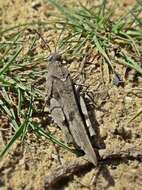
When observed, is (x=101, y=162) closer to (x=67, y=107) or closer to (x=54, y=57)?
(x=67, y=107)

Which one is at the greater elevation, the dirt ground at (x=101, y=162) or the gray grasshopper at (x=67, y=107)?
the gray grasshopper at (x=67, y=107)

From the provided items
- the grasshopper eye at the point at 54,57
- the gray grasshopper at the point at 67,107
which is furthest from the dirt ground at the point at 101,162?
the grasshopper eye at the point at 54,57

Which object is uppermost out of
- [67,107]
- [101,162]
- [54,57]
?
[54,57]

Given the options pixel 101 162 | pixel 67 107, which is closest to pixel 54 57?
pixel 67 107

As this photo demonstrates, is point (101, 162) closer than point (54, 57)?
Yes

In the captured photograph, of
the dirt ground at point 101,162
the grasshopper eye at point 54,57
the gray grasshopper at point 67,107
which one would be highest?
the grasshopper eye at point 54,57

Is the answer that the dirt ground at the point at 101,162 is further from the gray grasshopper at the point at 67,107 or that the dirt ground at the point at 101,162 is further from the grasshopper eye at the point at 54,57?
the grasshopper eye at the point at 54,57

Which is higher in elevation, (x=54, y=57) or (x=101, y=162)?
(x=54, y=57)
